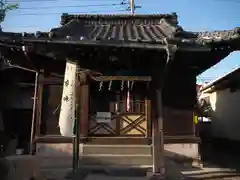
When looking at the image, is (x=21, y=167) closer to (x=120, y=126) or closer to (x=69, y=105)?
(x=69, y=105)

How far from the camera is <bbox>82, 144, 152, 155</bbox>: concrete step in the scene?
11688 millimetres

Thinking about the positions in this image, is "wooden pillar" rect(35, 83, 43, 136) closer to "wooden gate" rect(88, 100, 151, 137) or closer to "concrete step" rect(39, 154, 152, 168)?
"concrete step" rect(39, 154, 152, 168)

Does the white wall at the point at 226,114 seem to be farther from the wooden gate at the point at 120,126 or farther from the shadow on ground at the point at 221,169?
the wooden gate at the point at 120,126

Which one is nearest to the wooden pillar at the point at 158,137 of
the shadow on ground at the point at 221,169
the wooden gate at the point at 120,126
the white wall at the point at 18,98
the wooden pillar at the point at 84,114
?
the shadow on ground at the point at 221,169

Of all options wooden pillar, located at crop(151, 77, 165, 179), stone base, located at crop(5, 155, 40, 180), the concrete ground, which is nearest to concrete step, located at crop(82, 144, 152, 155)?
the concrete ground

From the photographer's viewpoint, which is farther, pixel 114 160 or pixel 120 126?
pixel 120 126

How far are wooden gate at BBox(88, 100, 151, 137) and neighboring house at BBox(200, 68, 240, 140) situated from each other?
647 cm

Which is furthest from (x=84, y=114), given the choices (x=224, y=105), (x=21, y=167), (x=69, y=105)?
(x=224, y=105)

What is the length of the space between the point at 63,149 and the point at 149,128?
3.44m

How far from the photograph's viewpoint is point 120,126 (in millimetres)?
12305

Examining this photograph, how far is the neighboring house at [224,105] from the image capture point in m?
17.9

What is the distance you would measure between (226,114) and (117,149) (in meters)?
11.2

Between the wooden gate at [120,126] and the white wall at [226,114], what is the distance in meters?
8.13

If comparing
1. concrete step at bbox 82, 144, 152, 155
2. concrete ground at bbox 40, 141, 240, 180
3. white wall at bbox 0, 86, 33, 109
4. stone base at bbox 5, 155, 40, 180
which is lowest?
concrete ground at bbox 40, 141, 240, 180
